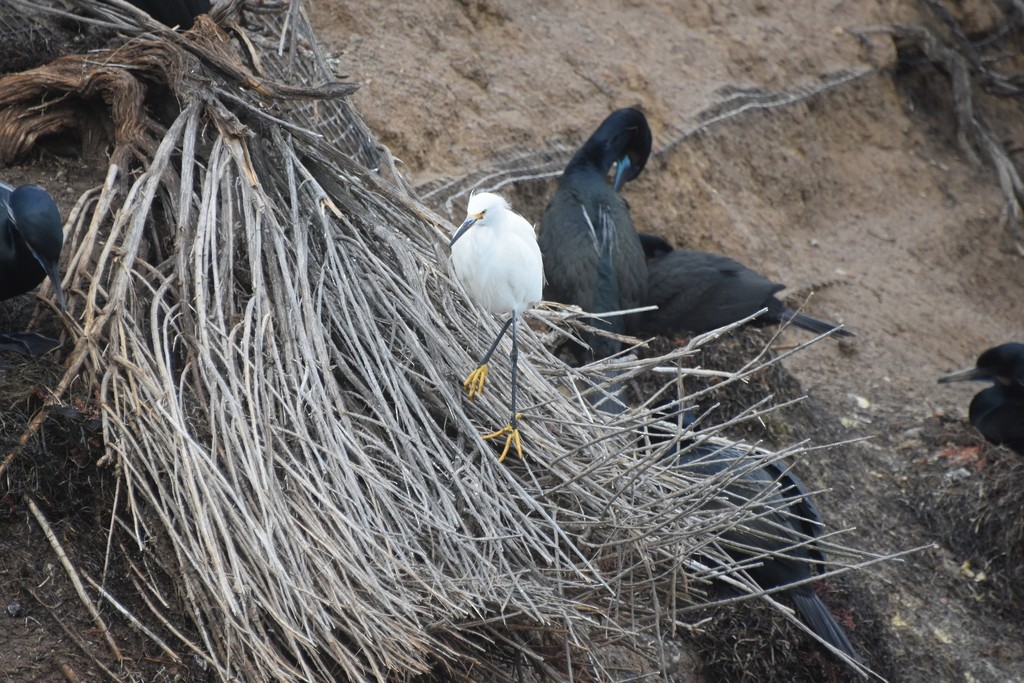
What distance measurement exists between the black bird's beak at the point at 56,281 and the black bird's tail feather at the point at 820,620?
9.63ft

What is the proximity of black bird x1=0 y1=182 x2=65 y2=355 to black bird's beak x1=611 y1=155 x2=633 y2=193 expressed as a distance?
3512mm

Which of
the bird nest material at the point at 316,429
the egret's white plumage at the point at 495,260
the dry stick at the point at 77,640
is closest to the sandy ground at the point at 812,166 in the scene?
the bird nest material at the point at 316,429

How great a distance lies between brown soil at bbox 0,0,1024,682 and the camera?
4836 millimetres

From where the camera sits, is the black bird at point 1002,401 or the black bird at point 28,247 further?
the black bird at point 1002,401

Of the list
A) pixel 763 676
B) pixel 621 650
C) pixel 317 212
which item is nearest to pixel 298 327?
pixel 317 212

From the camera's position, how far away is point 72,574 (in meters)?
2.96

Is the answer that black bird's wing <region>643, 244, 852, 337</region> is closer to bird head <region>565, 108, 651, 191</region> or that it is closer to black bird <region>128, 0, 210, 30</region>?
bird head <region>565, 108, 651, 191</region>

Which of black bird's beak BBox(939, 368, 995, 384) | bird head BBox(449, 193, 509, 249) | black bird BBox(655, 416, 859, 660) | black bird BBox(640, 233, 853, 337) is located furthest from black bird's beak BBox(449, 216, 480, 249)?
black bird's beak BBox(939, 368, 995, 384)

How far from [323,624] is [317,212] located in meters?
1.55

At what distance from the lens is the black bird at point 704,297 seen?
221 inches

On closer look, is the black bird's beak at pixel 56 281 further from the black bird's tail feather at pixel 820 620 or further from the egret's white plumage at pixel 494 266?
the black bird's tail feather at pixel 820 620

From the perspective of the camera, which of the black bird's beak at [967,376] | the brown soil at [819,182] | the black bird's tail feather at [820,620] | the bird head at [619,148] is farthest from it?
the bird head at [619,148]

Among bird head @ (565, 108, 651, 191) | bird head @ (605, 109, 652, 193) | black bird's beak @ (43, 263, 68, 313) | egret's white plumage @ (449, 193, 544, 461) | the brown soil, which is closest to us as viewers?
black bird's beak @ (43, 263, 68, 313)

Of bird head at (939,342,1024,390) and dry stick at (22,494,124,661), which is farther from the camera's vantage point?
bird head at (939,342,1024,390)
